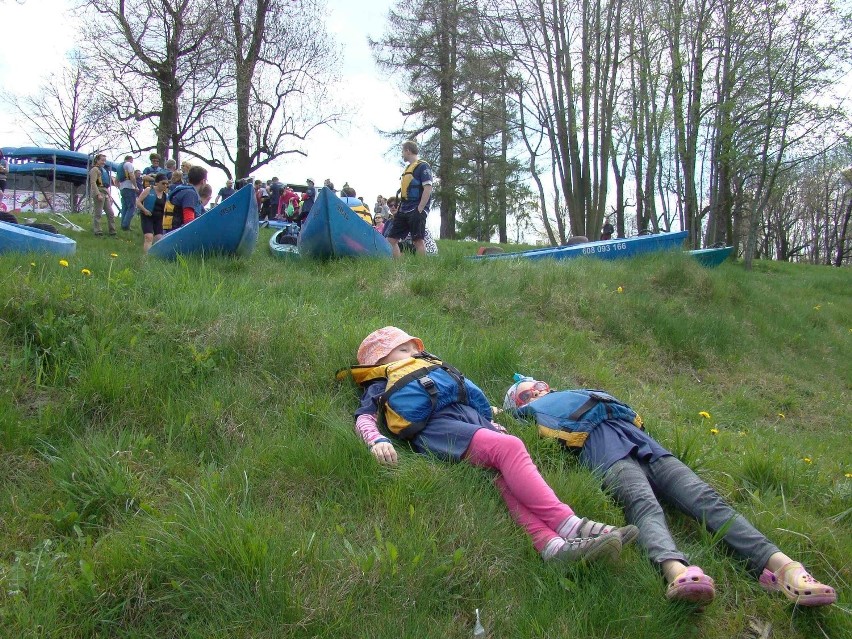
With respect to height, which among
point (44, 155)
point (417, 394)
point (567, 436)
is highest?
point (44, 155)

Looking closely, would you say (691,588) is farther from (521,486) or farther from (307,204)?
(307,204)

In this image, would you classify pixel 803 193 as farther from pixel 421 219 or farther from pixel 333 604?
pixel 333 604

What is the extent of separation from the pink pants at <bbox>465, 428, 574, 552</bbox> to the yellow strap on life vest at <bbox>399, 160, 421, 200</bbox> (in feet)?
19.3

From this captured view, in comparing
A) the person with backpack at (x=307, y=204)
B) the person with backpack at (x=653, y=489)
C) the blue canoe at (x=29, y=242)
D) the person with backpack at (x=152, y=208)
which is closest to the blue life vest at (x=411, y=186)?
the person with backpack at (x=152, y=208)

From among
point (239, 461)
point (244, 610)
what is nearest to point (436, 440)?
point (239, 461)

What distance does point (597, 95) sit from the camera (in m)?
15.8

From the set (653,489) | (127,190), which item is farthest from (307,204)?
(653,489)

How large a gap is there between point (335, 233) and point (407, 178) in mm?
1469

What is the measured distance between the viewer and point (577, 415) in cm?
338

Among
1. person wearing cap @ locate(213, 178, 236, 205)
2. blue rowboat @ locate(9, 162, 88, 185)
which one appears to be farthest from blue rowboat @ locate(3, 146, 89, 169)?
person wearing cap @ locate(213, 178, 236, 205)

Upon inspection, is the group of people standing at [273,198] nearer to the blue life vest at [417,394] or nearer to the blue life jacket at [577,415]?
the blue life vest at [417,394]

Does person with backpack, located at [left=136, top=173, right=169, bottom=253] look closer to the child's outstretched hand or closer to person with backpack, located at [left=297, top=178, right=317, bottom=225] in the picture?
person with backpack, located at [left=297, top=178, right=317, bottom=225]

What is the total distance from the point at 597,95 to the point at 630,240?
684 cm

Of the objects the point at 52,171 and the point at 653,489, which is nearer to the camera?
the point at 653,489
